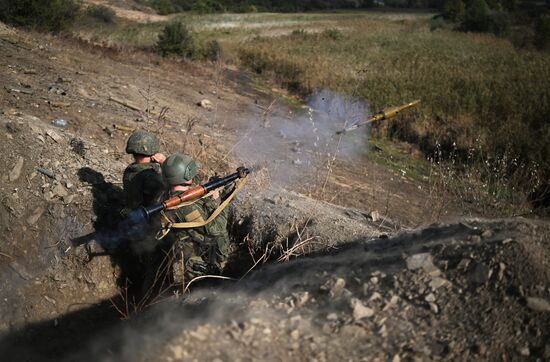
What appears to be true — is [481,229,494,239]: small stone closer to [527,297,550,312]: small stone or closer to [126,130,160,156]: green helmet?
[527,297,550,312]: small stone

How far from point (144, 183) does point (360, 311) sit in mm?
2359

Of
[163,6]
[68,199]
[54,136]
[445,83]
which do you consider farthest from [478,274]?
[163,6]

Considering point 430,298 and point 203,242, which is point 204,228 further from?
point 430,298

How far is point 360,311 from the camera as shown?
2.60 metres

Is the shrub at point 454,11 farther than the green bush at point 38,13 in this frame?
Yes

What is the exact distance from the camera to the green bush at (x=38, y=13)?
1205 centimetres

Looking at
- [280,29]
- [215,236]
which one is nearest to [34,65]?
[215,236]

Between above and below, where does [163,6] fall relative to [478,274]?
above

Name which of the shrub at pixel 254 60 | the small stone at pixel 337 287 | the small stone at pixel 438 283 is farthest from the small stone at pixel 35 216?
the shrub at pixel 254 60

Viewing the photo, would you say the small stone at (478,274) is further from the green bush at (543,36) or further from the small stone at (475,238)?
the green bush at (543,36)

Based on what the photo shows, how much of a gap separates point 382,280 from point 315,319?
49cm

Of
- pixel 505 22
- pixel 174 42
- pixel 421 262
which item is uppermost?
pixel 505 22

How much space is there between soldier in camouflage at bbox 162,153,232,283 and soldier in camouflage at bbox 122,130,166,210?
40 centimetres

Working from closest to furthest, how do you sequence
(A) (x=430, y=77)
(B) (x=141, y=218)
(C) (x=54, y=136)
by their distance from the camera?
(B) (x=141, y=218) < (C) (x=54, y=136) < (A) (x=430, y=77)
